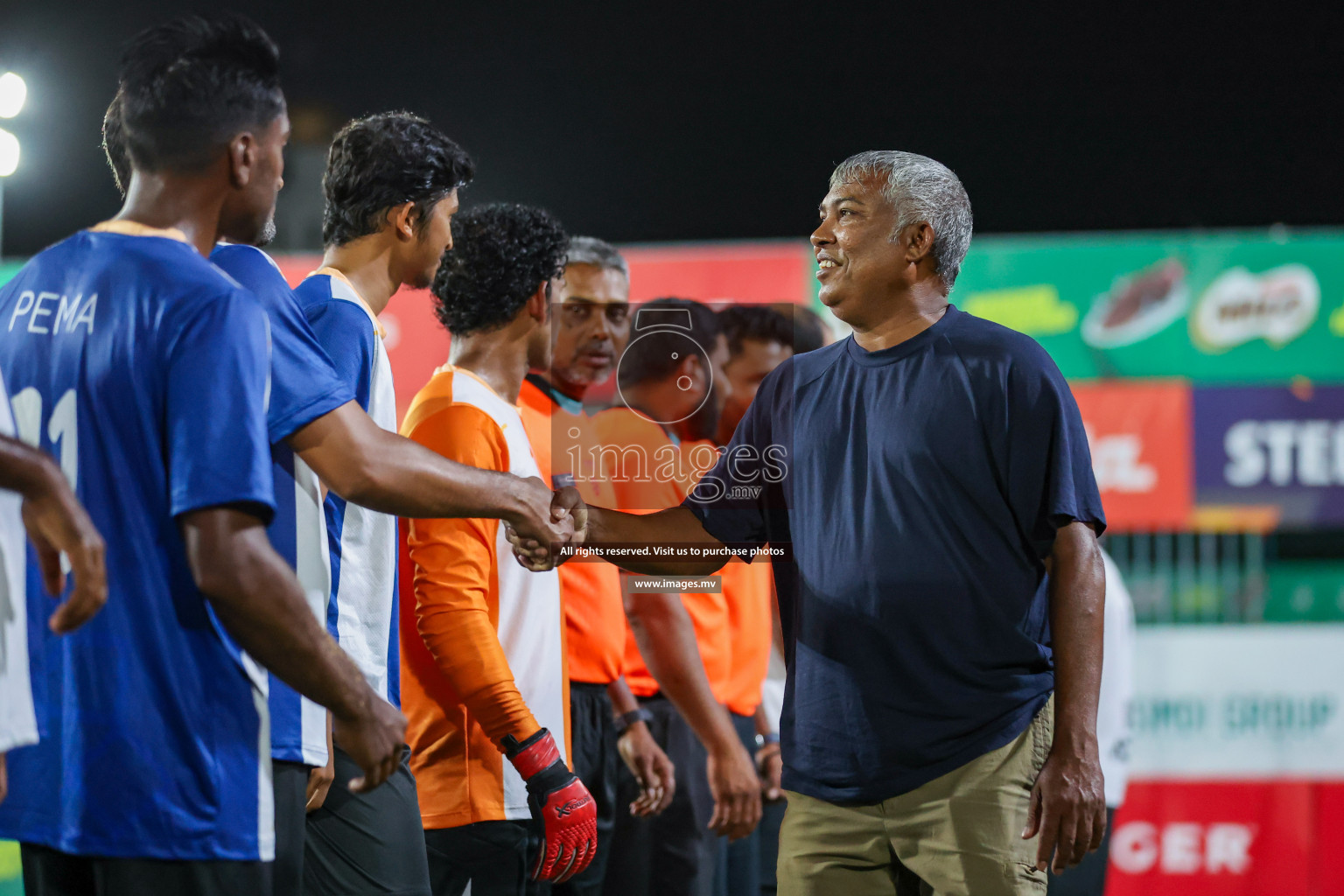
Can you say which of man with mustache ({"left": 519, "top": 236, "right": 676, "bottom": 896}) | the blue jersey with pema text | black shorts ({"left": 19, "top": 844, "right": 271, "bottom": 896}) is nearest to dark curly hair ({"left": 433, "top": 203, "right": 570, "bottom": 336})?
man with mustache ({"left": 519, "top": 236, "right": 676, "bottom": 896})

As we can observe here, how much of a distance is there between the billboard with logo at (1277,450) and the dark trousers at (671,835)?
343 centimetres

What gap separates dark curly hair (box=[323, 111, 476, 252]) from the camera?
2287 millimetres

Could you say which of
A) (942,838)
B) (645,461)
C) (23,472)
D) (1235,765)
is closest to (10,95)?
(645,461)

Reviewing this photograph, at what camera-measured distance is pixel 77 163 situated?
6.45 metres

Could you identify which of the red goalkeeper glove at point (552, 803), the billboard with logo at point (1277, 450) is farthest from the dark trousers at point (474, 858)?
the billboard with logo at point (1277, 450)

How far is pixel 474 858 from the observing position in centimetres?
245

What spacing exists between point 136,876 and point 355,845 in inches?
23.7

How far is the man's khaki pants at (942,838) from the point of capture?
74.7 inches

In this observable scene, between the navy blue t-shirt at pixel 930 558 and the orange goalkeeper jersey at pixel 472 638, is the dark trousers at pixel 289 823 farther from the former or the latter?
the navy blue t-shirt at pixel 930 558

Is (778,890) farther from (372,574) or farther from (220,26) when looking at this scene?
(220,26)

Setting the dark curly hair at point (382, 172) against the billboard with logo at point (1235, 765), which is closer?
the dark curly hair at point (382, 172)

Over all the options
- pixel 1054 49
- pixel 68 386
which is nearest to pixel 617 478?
pixel 68 386

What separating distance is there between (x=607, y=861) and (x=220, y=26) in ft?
7.34

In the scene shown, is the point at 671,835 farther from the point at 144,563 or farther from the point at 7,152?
the point at 7,152
